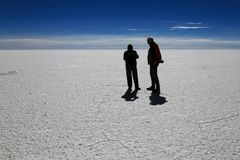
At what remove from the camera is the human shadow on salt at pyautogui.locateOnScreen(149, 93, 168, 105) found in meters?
7.09

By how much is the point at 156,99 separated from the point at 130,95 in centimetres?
100

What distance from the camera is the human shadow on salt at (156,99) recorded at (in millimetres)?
7088

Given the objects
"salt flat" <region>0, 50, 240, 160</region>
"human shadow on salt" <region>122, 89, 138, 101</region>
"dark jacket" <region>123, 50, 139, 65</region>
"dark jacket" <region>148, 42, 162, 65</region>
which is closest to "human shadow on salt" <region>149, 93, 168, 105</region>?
"salt flat" <region>0, 50, 240, 160</region>

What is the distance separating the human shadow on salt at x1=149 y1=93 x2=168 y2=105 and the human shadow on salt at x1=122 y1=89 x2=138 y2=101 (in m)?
0.53

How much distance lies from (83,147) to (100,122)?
1343 mm

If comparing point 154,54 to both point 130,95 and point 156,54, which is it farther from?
point 130,95

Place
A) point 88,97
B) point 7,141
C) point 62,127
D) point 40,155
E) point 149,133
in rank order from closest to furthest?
1. point 40,155
2. point 7,141
3. point 149,133
4. point 62,127
5. point 88,97

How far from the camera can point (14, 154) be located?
149 inches

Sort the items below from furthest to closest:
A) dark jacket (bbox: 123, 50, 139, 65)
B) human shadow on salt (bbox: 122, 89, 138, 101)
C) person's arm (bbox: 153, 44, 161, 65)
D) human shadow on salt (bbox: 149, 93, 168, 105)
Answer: dark jacket (bbox: 123, 50, 139, 65) < person's arm (bbox: 153, 44, 161, 65) < human shadow on salt (bbox: 122, 89, 138, 101) < human shadow on salt (bbox: 149, 93, 168, 105)

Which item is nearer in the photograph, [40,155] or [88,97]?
[40,155]

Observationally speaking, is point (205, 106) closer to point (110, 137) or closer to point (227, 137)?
point (227, 137)

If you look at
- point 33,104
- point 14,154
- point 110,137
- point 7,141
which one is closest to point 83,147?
point 110,137

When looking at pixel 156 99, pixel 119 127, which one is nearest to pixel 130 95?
pixel 156 99

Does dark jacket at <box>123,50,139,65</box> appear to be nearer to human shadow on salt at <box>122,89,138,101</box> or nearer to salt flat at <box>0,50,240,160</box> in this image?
human shadow on salt at <box>122,89,138,101</box>
